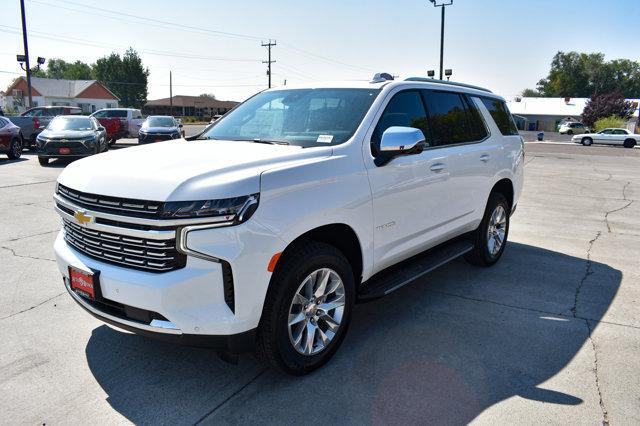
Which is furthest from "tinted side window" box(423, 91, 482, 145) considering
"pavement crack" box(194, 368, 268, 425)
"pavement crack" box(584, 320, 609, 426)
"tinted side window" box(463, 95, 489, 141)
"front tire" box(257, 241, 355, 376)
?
"pavement crack" box(194, 368, 268, 425)

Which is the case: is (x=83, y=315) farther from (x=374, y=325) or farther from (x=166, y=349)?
(x=374, y=325)

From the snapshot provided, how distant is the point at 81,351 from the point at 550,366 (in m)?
3.36

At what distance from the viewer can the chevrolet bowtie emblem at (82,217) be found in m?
3.03

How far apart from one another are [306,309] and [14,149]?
56.6 feet

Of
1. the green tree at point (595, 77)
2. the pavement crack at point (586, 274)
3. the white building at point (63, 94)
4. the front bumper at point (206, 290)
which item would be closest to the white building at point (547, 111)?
the green tree at point (595, 77)

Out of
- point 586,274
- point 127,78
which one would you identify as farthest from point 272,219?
point 127,78

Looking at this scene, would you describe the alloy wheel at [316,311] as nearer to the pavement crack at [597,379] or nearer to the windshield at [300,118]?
the windshield at [300,118]

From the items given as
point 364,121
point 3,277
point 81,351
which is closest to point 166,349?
point 81,351

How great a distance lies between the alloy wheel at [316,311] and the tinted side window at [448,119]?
1862mm

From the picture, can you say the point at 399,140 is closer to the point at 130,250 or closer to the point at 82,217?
the point at 130,250

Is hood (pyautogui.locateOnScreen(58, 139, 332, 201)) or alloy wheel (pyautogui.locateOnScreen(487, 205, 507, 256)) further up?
hood (pyautogui.locateOnScreen(58, 139, 332, 201))

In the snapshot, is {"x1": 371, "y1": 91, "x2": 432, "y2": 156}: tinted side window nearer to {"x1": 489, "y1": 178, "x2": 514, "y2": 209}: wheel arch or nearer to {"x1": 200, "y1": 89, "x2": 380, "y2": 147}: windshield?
{"x1": 200, "y1": 89, "x2": 380, "y2": 147}: windshield

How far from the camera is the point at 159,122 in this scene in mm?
20719

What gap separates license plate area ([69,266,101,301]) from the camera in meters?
2.96
